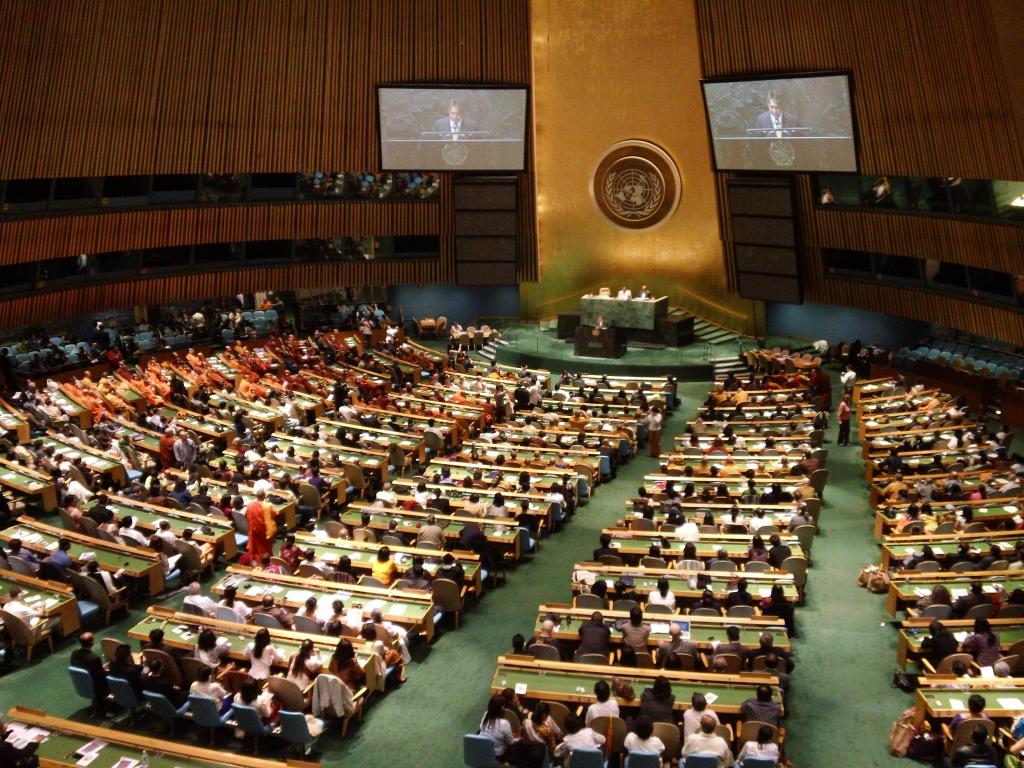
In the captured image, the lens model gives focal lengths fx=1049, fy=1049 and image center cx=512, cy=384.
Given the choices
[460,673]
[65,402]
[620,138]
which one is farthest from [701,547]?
[620,138]

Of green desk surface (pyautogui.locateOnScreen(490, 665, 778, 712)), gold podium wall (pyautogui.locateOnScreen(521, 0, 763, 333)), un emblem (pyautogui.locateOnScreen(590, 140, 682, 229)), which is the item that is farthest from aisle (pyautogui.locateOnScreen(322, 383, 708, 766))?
un emblem (pyautogui.locateOnScreen(590, 140, 682, 229))

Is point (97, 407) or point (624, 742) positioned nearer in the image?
point (624, 742)

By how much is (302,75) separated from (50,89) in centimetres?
659

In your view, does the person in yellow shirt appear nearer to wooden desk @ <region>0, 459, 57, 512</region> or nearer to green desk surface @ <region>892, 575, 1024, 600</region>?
green desk surface @ <region>892, 575, 1024, 600</region>

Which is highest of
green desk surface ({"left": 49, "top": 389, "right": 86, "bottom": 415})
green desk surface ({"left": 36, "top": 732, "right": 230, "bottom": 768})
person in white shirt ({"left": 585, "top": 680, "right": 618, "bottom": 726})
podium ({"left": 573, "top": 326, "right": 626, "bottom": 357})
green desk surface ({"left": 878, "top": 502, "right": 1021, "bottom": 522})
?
podium ({"left": 573, "top": 326, "right": 626, "bottom": 357})

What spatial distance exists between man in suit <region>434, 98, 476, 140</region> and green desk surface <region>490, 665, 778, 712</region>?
20633 mm

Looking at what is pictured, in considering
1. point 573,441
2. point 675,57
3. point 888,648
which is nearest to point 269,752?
point 888,648

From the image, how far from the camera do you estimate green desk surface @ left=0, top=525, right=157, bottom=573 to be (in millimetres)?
13344

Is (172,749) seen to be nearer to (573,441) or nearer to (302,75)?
(573,441)

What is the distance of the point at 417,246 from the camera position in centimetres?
3275

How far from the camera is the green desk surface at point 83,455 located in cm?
1733

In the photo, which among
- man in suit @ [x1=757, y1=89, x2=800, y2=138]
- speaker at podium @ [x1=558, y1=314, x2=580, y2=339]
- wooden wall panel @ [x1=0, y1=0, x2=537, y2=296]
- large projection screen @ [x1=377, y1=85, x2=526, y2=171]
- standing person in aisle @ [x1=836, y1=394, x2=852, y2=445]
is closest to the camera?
standing person in aisle @ [x1=836, y1=394, x2=852, y2=445]

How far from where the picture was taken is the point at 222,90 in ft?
90.2

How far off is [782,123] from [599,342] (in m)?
7.28
